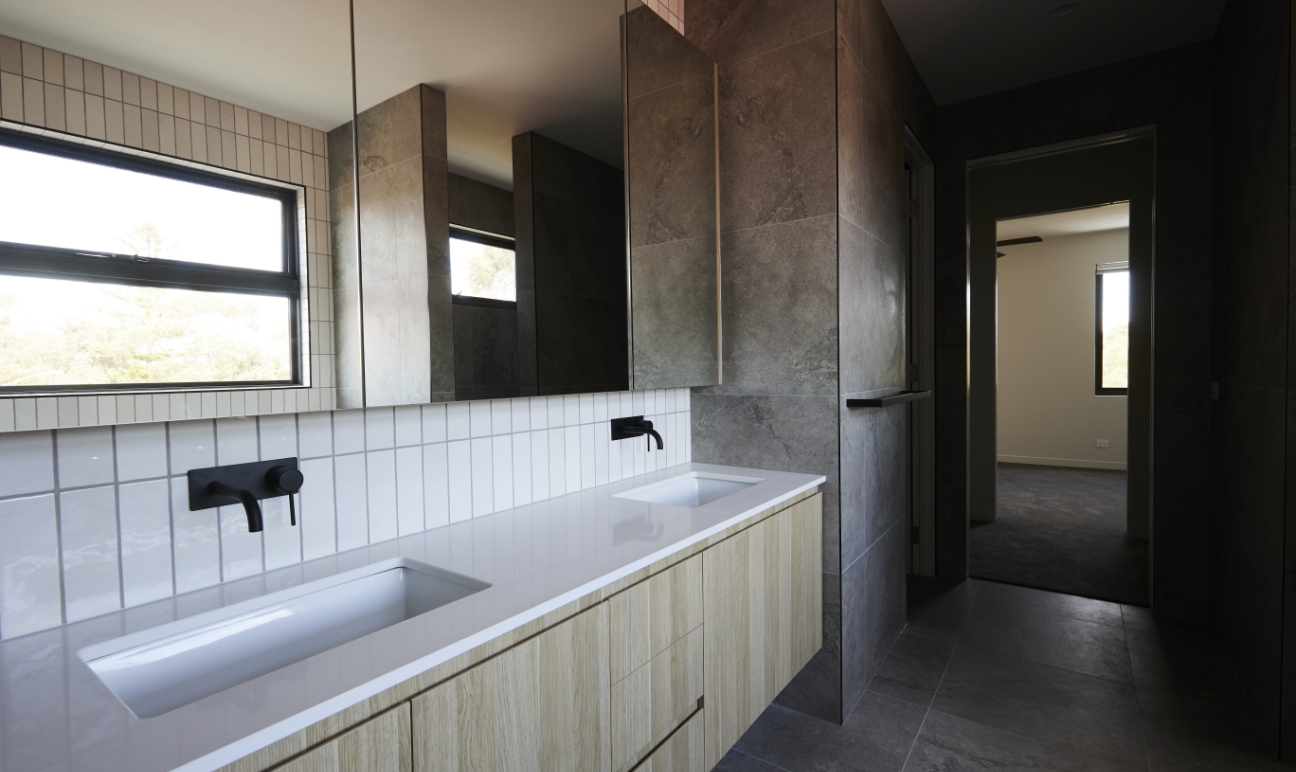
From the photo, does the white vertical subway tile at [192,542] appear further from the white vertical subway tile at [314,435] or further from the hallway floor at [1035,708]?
the hallway floor at [1035,708]

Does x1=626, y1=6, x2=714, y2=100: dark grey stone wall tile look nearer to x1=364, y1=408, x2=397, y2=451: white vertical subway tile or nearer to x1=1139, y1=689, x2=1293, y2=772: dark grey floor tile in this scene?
x1=364, y1=408, x2=397, y2=451: white vertical subway tile

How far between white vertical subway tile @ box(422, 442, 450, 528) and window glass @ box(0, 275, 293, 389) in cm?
43

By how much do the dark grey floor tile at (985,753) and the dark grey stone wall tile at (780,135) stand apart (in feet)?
5.83

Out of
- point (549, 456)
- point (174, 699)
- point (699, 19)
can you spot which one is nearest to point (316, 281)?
point (174, 699)

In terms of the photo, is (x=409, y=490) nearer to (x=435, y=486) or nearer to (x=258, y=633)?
(x=435, y=486)

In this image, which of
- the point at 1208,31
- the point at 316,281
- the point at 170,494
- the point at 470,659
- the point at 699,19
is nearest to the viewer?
the point at 470,659

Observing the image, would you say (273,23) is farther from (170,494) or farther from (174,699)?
(174,699)

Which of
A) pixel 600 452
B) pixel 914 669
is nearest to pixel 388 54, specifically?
pixel 600 452

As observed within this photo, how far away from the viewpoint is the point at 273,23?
1.12 m

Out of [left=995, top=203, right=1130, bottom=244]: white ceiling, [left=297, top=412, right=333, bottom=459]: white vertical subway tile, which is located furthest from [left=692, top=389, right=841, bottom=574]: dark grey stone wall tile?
[left=995, top=203, right=1130, bottom=244]: white ceiling

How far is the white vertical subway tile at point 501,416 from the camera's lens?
1.69 meters

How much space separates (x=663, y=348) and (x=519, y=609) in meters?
1.28

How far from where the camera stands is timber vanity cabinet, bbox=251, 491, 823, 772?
0.86 m

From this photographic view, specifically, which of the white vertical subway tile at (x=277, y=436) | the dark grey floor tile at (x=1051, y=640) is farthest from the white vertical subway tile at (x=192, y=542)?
the dark grey floor tile at (x=1051, y=640)
